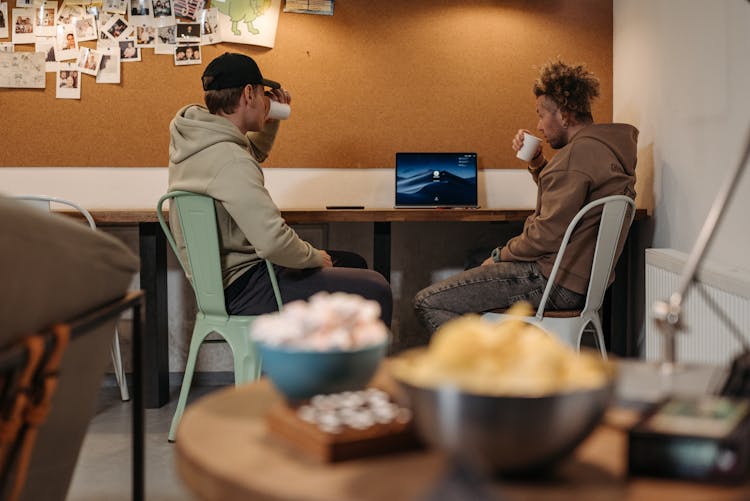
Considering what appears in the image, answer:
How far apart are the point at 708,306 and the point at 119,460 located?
5.77 feet

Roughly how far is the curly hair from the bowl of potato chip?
2368 millimetres

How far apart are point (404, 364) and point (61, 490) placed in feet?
2.56

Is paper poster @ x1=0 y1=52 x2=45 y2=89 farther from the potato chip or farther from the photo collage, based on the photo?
the potato chip

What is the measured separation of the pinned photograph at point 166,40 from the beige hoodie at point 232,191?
103 cm

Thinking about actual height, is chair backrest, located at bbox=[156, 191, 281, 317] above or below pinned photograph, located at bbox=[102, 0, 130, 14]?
below

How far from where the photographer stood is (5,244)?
1.16 metres

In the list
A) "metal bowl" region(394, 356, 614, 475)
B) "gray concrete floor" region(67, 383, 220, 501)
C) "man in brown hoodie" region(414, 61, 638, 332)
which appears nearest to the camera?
"metal bowl" region(394, 356, 614, 475)

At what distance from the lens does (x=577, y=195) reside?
110 inches

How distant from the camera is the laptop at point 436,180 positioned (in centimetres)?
361

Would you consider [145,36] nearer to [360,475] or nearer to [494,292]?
[494,292]

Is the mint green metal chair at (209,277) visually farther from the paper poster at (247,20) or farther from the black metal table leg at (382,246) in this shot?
the paper poster at (247,20)

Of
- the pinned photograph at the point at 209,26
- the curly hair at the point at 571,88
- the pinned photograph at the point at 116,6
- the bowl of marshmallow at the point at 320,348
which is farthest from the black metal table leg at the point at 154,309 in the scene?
the bowl of marshmallow at the point at 320,348

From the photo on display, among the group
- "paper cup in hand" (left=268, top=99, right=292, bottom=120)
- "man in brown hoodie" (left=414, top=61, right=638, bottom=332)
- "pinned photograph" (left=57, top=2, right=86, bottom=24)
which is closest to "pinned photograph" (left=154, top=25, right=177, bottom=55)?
"pinned photograph" (left=57, top=2, right=86, bottom=24)

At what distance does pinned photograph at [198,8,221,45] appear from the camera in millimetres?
Result: 3721
